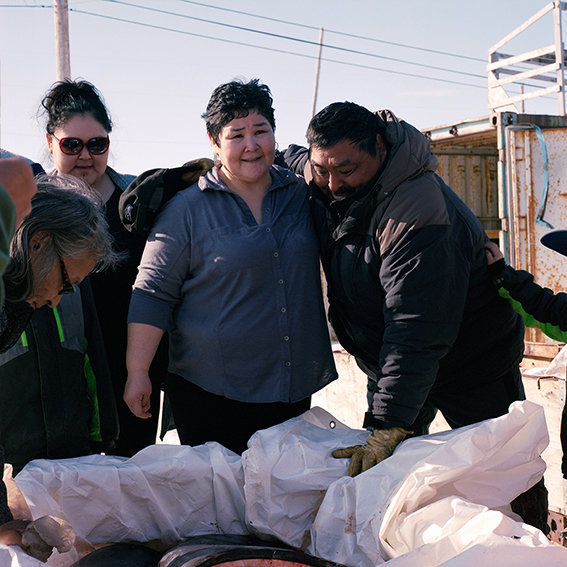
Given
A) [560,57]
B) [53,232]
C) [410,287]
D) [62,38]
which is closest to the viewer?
[53,232]

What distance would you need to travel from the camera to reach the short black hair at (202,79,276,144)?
2.30 meters

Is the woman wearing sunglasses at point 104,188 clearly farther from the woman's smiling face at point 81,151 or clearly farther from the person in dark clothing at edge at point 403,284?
the person in dark clothing at edge at point 403,284

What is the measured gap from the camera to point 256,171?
2.34 meters

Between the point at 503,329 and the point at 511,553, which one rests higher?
the point at 503,329

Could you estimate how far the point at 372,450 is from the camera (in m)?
1.89

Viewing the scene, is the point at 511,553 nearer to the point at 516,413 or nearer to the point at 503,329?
the point at 516,413

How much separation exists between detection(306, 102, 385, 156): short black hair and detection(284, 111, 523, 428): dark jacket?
8cm

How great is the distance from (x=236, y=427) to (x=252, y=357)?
271 millimetres

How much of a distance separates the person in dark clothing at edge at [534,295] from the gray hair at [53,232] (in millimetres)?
1295

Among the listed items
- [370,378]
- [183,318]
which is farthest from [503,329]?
[183,318]

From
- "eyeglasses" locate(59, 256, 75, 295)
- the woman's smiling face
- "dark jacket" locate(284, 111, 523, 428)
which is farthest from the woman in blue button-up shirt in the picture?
"eyeglasses" locate(59, 256, 75, 295)

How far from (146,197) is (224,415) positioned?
0.79 meters

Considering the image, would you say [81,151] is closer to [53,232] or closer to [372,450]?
[53,232]

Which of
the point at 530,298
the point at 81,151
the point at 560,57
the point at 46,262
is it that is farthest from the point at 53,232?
the point at 560,57
